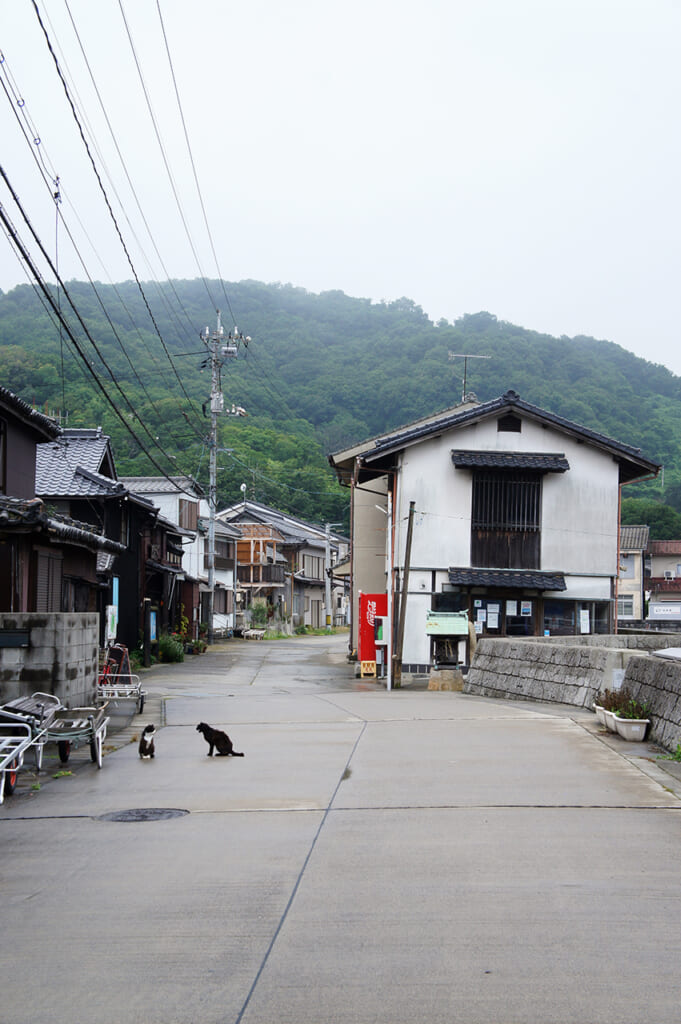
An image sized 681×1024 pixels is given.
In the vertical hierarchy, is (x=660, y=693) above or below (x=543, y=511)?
below

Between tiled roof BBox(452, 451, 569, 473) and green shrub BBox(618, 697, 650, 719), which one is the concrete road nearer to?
green shrub BBox(618, 697, 650, 719)

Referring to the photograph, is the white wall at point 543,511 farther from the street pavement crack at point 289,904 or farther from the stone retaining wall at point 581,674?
the street pavement crack at point 289,904

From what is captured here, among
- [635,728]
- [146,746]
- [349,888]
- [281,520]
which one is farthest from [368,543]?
[281,520]

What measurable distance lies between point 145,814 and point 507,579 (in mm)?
20023

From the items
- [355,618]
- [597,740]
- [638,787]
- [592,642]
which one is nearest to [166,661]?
[355,618]

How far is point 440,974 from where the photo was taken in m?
4.61

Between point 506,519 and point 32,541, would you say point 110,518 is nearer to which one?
point 506,519

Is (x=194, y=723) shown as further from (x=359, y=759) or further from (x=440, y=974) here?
(x=440, y=974)

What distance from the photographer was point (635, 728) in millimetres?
12281

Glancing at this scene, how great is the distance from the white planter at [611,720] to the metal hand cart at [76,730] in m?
6.47

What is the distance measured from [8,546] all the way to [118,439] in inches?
1486

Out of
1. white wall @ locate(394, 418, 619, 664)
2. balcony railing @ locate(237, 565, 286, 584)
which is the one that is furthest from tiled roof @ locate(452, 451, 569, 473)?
balcony railing @ locate(237, 565, 286, 584)

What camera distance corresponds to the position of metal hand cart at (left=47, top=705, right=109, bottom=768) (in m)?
10.6

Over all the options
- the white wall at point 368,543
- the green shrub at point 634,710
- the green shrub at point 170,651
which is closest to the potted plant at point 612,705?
the green shrub at point 634,710
